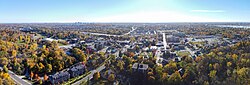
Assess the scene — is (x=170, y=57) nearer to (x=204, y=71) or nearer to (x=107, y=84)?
(x=204, y=71)

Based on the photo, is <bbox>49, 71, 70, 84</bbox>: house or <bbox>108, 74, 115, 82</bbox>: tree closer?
<bbox>108, 74, 115, 82</bbox>: tree

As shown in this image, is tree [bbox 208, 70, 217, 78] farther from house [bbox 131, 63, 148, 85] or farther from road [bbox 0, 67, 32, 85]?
road [bbox 0, 67, 32, 85]

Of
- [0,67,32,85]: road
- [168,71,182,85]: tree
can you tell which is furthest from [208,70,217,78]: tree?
[0,67,32,85]: road

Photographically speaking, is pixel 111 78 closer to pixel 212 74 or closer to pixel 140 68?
pixel 140 68

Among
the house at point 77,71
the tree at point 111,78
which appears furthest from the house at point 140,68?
the house at point 77,71

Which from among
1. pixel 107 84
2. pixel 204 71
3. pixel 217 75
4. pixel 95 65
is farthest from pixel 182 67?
pixel 95 65

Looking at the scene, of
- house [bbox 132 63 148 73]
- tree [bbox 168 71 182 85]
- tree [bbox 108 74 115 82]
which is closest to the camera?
tree [bbox 168 71 182 85]

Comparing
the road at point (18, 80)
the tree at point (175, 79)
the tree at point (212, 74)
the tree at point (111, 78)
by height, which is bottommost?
the road at point (18, 80)

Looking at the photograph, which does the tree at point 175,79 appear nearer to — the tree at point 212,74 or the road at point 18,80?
the tree at point 212,74

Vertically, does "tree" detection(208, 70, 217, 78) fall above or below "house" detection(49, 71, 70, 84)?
above

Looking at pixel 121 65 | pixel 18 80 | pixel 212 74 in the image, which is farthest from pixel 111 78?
pixel 18 80

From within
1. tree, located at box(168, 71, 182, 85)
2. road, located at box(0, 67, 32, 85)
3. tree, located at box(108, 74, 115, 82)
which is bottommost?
road, located at box(0, 67, 32, 85)
